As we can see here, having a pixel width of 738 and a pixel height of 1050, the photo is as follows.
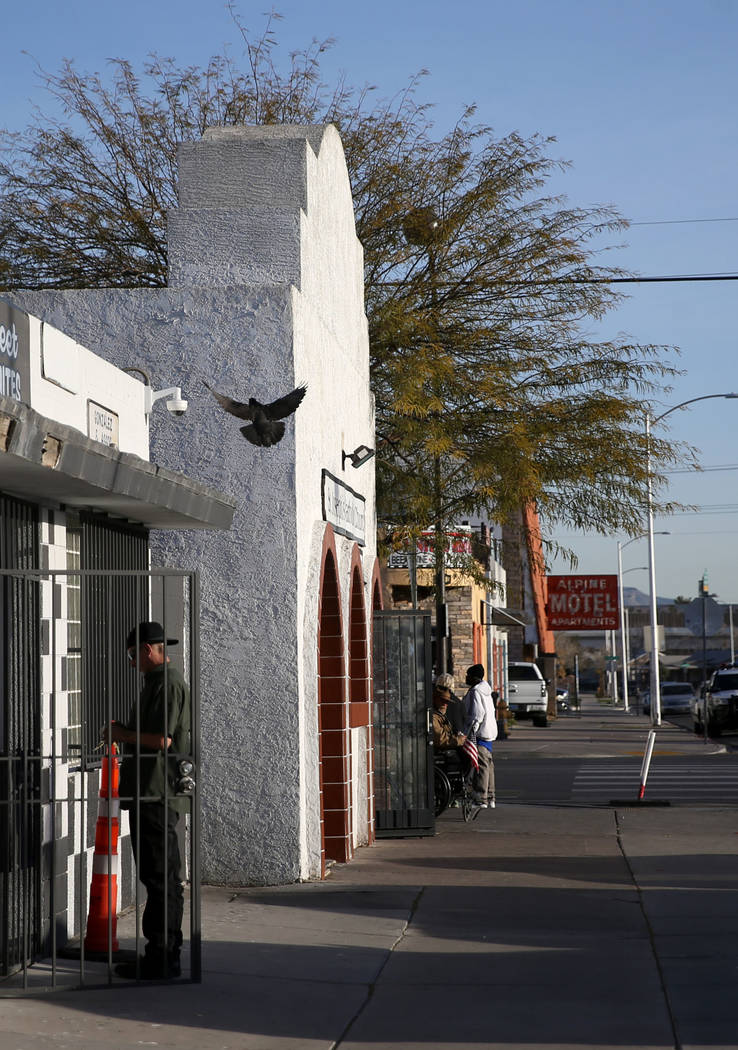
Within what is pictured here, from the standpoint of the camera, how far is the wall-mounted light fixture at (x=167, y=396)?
11.9 metres

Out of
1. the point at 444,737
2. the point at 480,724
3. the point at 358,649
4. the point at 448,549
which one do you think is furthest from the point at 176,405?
the point at 448,549

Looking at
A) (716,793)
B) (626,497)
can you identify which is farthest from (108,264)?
(716,793)

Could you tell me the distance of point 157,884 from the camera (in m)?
8.52

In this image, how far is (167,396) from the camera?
1208 centimetres

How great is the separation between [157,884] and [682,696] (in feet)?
167

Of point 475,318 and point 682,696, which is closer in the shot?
point 475,318

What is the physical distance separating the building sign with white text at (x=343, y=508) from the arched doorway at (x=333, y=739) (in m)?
0.44

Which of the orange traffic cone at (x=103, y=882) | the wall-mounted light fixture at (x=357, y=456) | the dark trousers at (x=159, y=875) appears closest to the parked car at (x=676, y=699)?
the wall-mounted light fixture at (x=357, y=456)

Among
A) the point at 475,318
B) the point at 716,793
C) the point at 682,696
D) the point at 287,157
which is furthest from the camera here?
Result: the point at 682,696

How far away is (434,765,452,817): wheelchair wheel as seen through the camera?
17109 mm

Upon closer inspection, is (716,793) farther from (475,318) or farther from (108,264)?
(108,264)

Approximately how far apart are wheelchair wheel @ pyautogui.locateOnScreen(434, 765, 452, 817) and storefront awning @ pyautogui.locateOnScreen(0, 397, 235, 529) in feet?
22.9

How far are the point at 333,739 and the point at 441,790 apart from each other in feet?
12.3

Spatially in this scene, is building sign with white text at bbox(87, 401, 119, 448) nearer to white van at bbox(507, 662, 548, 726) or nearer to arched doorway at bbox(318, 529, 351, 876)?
arched doorway at bbox(318, 529, 351, 876)
